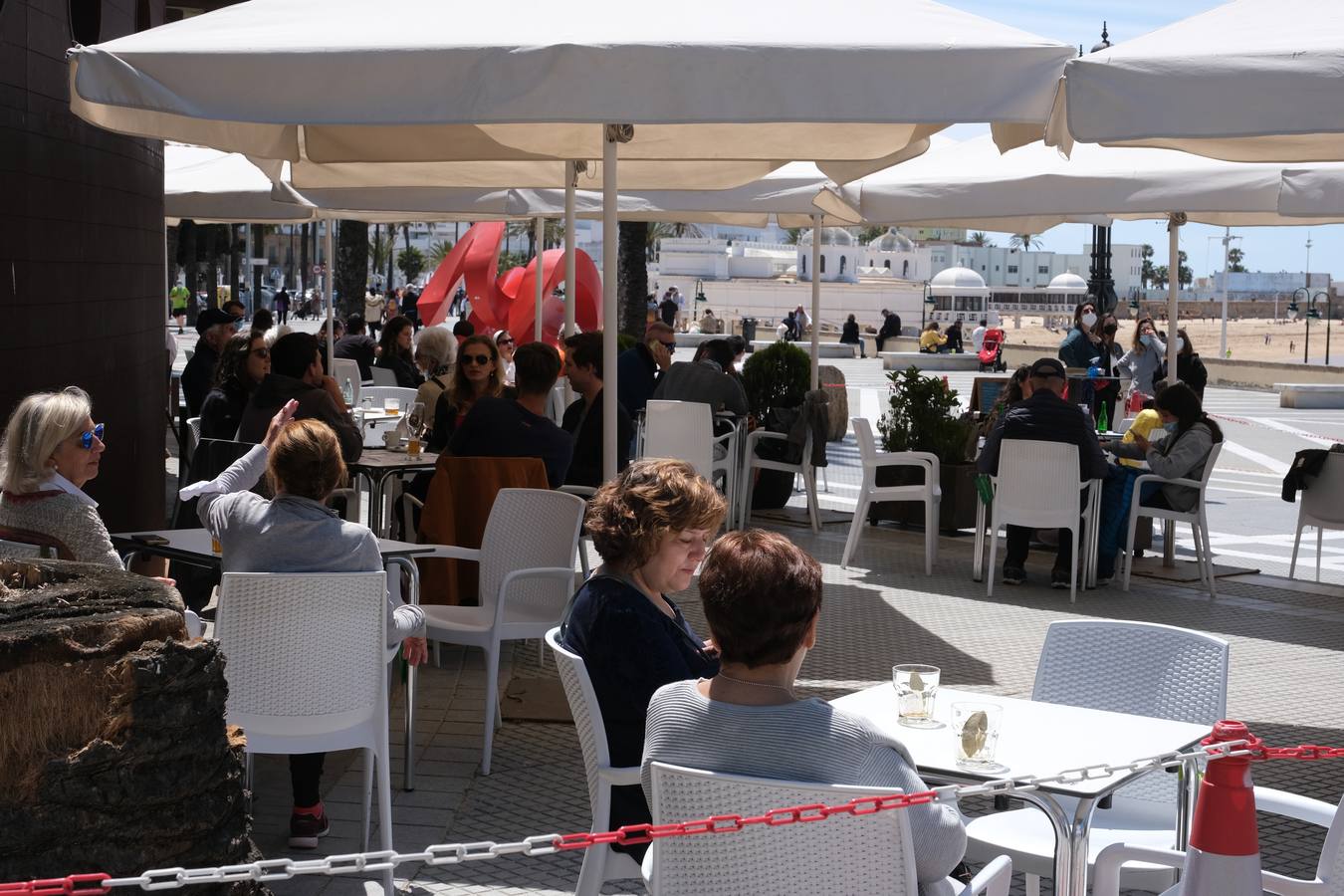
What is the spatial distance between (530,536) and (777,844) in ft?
10.6

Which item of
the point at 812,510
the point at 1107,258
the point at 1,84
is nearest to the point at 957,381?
the point at 1107,258

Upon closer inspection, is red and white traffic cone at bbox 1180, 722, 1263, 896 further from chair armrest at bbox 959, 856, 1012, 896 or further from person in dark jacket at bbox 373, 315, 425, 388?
person in dark jacket at bbox 373, 315, 425, 388

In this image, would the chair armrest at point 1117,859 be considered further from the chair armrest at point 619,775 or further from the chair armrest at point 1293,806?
the chair armrest at point 619,775

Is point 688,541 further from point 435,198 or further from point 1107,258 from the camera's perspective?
point 1107,258

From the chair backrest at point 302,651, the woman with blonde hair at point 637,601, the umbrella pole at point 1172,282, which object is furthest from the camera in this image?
the umbrella pole at point 1172,282

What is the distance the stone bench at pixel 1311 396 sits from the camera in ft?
86.7

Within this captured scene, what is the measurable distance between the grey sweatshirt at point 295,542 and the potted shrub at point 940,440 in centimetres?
681

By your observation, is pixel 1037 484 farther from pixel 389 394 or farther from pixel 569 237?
pixel 389 394

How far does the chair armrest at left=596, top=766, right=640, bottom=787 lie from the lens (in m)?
3.64

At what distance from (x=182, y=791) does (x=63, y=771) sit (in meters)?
0.24

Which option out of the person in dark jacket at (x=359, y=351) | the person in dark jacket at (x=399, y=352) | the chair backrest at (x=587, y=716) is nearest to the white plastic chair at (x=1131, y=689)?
the chair backrest at (x=587, y=716)

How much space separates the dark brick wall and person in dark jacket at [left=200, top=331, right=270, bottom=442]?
1.63ft

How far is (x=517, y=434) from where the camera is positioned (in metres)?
7.06

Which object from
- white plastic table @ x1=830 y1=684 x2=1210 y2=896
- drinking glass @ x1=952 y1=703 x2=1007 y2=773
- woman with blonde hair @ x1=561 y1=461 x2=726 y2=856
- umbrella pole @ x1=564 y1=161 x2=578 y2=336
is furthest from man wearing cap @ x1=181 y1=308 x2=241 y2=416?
drinking glass @ x1=952 y1=703 x2=1007 y2=773
